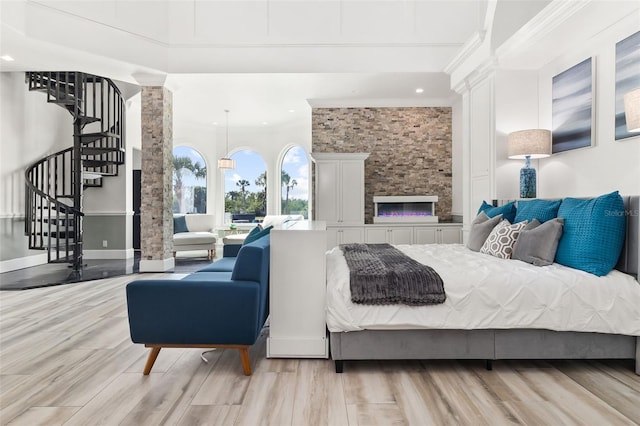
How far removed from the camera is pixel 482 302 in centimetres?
245

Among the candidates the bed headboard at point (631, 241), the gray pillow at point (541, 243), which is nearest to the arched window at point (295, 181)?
the gray pillow at point (541, 243)

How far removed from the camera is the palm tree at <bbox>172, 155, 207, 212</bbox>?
33.4 feet

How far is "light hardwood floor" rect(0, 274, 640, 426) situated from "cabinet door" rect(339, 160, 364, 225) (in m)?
3.90

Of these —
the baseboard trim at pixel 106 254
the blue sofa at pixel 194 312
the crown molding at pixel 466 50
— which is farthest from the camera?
→ the baseboard trim at pixel 106 254

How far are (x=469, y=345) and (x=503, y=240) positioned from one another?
3.58ft

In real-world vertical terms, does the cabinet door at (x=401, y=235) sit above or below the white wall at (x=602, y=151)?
below

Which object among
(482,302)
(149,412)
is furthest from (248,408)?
(482,302)

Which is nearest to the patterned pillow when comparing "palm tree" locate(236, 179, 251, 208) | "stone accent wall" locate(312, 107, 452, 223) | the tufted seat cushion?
"stone accent wall" locate(312, 107, 452, 223)

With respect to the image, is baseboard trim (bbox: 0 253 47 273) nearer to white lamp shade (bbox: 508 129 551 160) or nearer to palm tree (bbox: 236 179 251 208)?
palm tree (bbox: 236 179 251 208)

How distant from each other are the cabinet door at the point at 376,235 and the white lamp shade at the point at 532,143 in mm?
2828

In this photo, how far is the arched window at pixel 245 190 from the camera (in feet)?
34.0

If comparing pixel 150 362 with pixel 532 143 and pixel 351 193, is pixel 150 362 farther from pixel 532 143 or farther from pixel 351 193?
pixel 351 193

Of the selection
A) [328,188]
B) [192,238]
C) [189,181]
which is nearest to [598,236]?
[328,188]

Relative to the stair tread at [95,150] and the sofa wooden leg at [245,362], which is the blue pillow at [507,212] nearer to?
the sofa wooden leg at [245,362]
